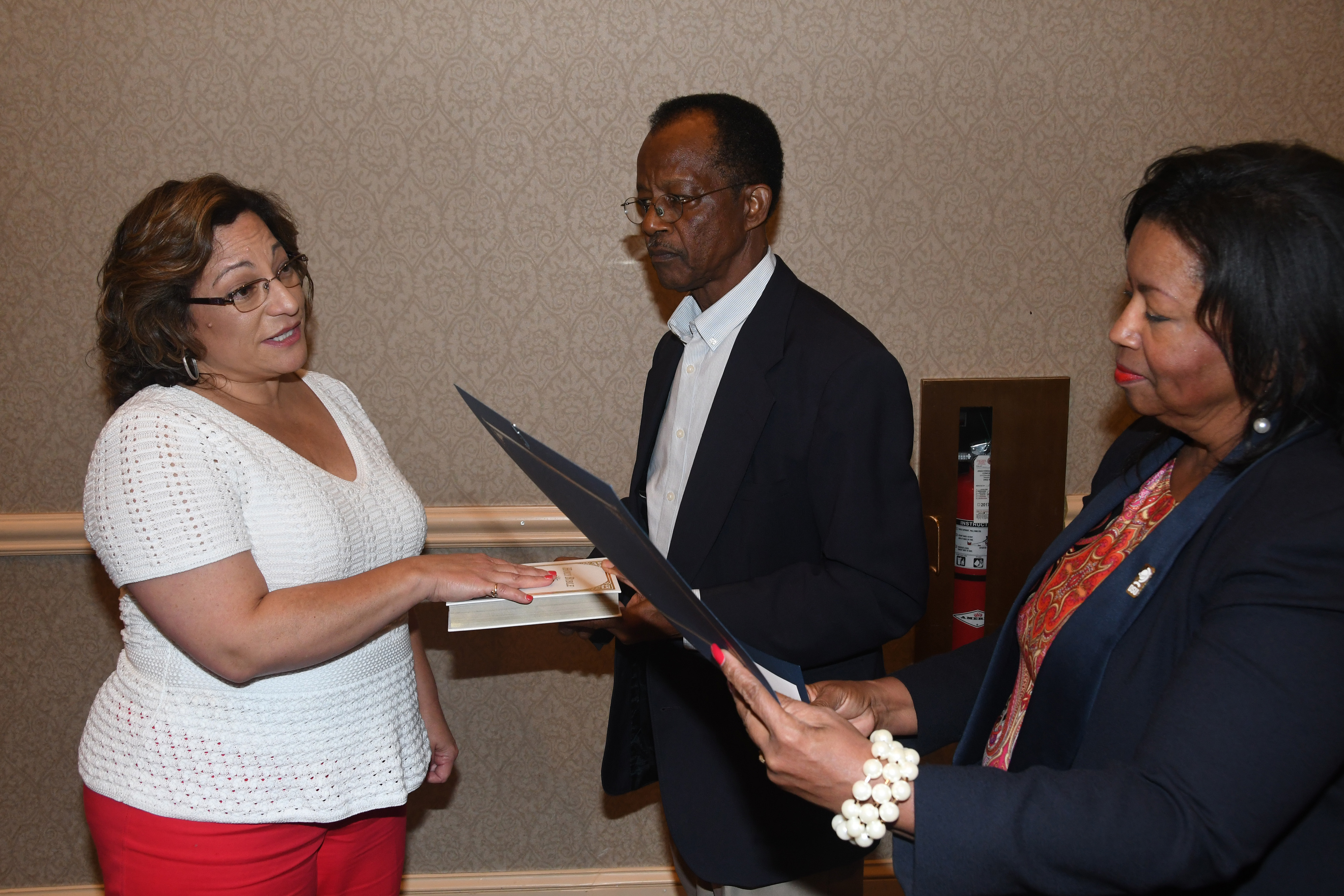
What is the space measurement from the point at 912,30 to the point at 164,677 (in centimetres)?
228

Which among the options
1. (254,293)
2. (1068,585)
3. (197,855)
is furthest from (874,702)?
(254,293)

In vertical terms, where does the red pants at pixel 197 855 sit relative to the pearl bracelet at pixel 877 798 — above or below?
below

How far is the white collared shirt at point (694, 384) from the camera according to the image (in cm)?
176

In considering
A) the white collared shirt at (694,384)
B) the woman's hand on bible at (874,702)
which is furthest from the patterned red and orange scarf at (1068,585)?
the white collared shirt at (694,384)

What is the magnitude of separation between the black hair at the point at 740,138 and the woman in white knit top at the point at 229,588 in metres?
0.83

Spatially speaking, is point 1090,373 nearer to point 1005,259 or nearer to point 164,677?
point 1005,259

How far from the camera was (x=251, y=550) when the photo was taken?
1361 mm

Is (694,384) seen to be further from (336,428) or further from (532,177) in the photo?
(532,177)

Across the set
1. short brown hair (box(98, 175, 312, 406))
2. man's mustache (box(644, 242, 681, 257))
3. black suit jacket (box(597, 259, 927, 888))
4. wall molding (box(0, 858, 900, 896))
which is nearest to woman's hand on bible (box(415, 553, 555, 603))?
black suit jacket (box(597, 259, 927, 888))

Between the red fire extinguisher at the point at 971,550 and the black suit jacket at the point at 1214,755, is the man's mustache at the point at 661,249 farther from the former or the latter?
the red fire extinguisher at the point at 971,550

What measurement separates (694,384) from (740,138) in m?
0.50

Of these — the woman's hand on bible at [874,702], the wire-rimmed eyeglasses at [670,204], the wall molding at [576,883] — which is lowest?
the wall molding at [576,883]

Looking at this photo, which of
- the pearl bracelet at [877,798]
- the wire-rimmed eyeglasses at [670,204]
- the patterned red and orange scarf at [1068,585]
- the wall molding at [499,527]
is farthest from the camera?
the wall molding at [499,527]

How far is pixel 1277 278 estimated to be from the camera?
2.97 ft
